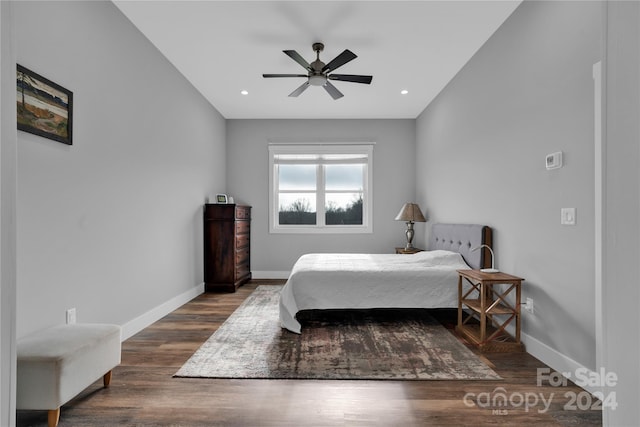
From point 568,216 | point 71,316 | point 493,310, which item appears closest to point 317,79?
point 568,216

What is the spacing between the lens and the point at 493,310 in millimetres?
2732

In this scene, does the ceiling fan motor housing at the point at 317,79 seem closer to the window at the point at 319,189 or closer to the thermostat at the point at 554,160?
the thermostat at the point at 554,160

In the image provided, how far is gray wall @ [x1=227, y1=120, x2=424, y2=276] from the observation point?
598 centimetres

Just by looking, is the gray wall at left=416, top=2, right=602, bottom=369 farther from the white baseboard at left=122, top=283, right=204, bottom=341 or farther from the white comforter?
the white baseboard at left=122, top=283, right=204, bottom=341

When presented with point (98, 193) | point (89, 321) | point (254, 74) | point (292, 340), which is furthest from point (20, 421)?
point (254, 74)

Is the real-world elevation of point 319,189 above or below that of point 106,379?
above

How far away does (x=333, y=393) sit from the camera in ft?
6.81

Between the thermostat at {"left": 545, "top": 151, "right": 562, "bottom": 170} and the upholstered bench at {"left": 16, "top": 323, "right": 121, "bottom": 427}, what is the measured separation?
3029mm

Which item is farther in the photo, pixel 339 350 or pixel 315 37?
pixel 315 37

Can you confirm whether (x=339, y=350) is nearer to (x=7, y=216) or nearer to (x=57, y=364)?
Answer: (x=57, y=364)

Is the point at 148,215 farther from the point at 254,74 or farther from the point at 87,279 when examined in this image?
the point at 254,74

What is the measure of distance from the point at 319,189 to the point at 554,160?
4.07 metres

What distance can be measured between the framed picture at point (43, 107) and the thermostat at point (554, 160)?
3.26m

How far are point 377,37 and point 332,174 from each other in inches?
118
